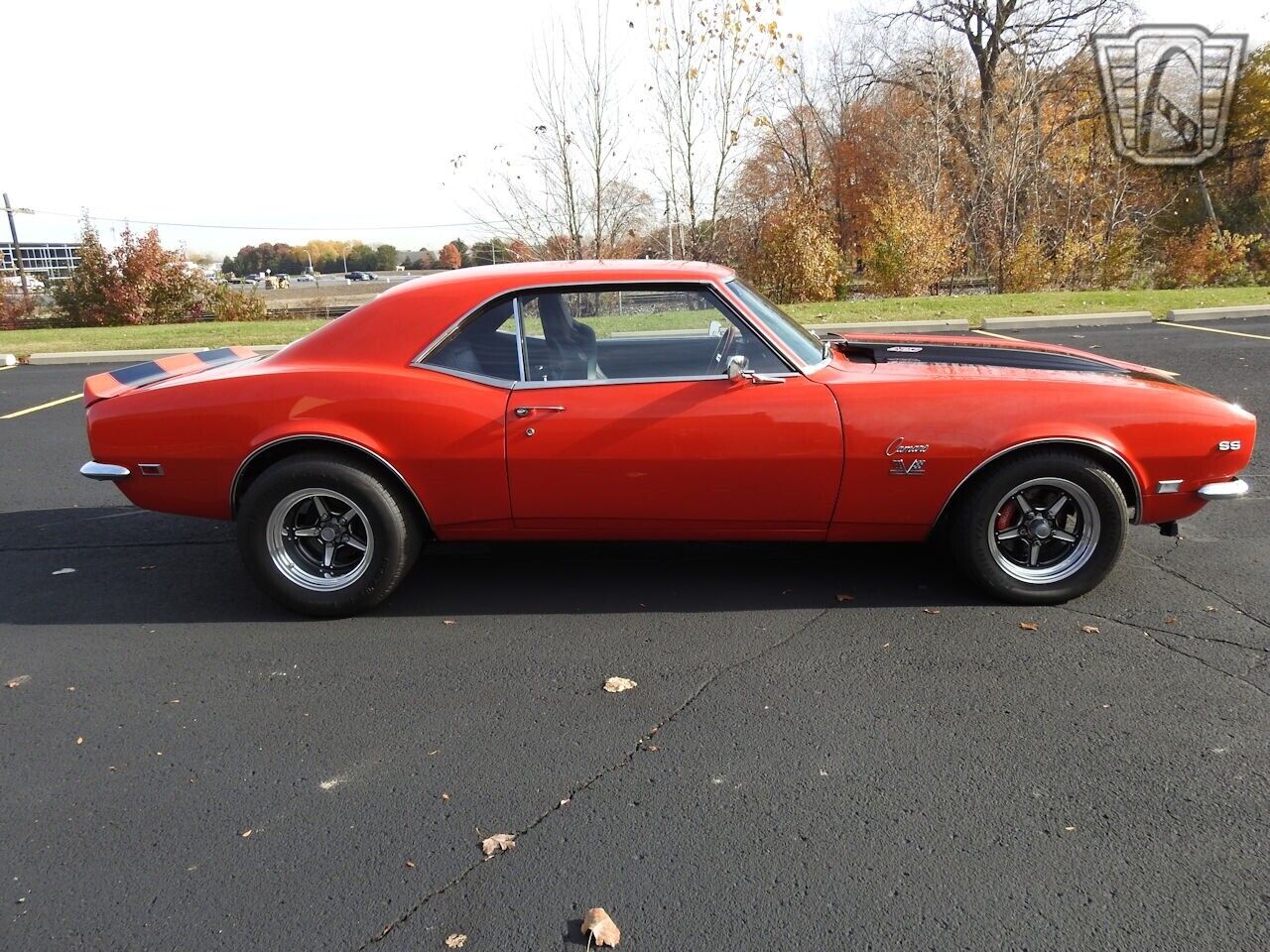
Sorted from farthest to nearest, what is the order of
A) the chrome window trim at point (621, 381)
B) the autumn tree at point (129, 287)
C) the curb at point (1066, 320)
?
the autumn tree at point (129, 287) < the curb at point (1066, 320) < the chrome window trim at point (621, 381)

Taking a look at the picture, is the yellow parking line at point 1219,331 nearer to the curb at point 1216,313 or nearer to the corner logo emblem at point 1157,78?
the curb at point 1216,313

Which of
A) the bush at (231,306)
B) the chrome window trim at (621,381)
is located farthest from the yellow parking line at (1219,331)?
the bush at (231,306)

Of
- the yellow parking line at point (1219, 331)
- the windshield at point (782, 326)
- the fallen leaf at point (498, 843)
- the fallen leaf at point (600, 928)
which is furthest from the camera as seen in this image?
the yellow parking line at point (1219, 331)

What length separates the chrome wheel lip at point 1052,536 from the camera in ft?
12.7

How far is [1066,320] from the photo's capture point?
1450 cm

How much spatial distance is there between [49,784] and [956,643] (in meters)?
3.25

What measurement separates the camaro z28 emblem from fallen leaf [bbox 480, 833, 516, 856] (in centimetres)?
218

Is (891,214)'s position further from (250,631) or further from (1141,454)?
(250,631)

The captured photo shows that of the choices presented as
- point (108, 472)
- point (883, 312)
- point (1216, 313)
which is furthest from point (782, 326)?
point (1216, 313)

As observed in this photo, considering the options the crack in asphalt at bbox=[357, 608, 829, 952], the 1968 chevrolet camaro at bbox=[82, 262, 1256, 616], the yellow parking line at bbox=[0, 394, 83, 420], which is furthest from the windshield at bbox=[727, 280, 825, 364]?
the yellow parking line at bbox=[0, 394, 83, 420]

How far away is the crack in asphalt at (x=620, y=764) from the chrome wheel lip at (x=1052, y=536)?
2.61 feet

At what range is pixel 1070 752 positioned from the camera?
2.91 metres

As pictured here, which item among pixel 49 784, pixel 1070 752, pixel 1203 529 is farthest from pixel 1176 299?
pixel 49 784

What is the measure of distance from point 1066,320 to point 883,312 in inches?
113
